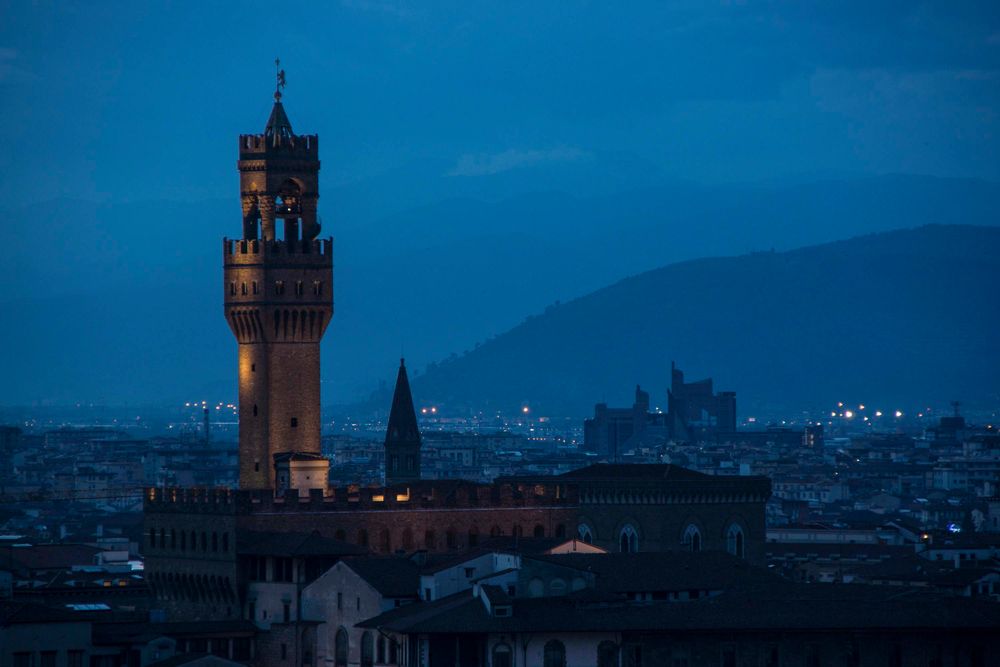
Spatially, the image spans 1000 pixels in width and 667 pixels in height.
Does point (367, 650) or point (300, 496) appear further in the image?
point (300, 496)

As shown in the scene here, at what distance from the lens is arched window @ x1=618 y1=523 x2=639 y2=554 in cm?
9850

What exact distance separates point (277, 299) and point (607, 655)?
26.7 metres

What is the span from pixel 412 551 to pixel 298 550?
23.0 ft

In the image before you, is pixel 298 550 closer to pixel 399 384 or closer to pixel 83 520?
pixel 399 384

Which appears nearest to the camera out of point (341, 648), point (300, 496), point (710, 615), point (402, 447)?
point (710, 615)

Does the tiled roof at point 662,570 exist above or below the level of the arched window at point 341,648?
above

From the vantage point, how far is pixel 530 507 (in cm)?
9738

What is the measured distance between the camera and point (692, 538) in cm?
9925

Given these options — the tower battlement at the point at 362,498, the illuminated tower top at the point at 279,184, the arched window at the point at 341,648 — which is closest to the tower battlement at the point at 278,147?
the illuminated tower top at the point at 279,184

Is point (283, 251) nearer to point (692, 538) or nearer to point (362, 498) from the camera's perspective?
point (362, 498)

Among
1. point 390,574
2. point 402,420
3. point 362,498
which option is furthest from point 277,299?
point 402,420

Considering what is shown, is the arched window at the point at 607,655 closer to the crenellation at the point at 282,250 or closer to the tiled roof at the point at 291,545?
the tiled roof at the point at 291,545

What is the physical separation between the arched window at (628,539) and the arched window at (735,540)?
11.4ft

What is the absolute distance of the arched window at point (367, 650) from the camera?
80.1 metres
